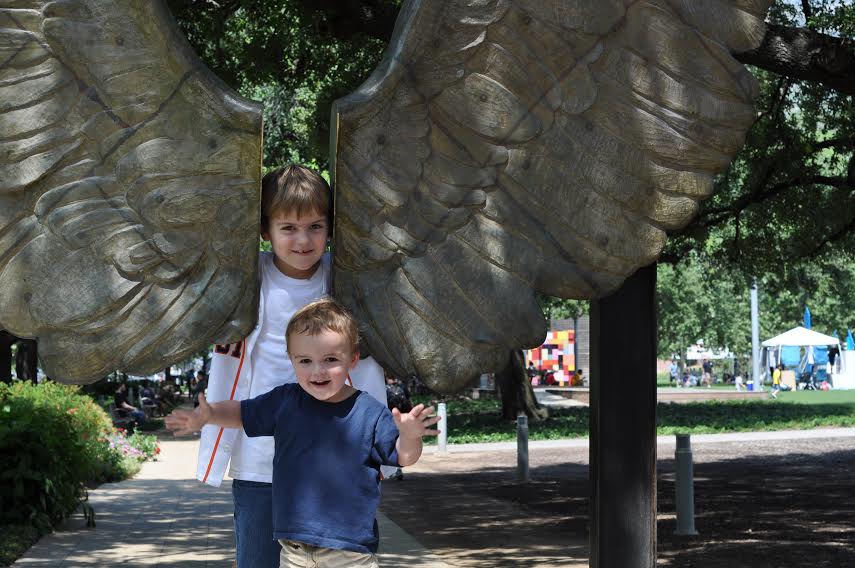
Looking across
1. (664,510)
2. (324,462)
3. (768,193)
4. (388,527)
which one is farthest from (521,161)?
(768,193)

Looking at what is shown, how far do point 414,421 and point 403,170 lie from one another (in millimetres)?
788

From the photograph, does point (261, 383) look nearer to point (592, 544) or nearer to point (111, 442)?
point (592, 544)

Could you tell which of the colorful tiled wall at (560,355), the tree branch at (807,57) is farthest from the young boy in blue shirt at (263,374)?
the colorful tiled wall at (560,355)

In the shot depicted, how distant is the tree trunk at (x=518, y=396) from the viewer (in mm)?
24964

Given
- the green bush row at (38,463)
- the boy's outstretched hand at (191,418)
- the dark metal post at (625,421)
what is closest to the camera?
the boy's outstretched hand at (191,418)

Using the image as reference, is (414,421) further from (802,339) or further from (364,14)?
(802,339)

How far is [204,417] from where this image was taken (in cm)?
336

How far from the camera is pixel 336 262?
11.8 ft

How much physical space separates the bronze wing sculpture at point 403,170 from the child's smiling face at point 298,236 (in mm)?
76

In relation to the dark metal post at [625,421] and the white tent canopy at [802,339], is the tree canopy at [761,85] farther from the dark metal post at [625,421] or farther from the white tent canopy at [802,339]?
the white tent canopy at [802,339]

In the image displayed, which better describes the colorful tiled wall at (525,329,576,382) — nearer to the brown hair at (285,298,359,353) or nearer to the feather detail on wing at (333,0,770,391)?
the feather detail on wing at (333,0,770,391)

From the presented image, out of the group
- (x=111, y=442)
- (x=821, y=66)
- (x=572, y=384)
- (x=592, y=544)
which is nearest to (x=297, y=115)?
(x=111, y=442)

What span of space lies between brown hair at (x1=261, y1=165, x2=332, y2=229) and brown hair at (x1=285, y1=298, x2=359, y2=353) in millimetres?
312

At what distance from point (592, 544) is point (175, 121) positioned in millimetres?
Result: 2299
